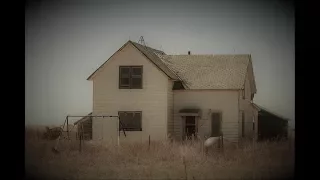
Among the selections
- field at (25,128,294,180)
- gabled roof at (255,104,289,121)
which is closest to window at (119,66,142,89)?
field at (25,128,294,180)

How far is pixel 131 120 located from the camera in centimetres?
693

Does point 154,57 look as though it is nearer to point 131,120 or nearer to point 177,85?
point 177,85

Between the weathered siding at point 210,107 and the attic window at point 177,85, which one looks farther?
the attic window at point 177,85

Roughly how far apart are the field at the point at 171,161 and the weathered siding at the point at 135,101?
0.51ft

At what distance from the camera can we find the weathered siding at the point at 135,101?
6938 millimetres

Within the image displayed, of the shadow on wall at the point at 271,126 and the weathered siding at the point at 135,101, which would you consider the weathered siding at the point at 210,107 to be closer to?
the weathered siding at the point at 135,101

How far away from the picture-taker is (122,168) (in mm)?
6887

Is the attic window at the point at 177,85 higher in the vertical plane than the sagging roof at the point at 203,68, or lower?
lower

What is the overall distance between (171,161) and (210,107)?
0.86m

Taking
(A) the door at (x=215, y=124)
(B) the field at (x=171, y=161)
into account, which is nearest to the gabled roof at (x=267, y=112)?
(B) the field at (x=171, y=161)

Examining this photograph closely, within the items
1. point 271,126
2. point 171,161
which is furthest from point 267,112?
point 171,161

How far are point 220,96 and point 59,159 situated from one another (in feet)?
7.43
